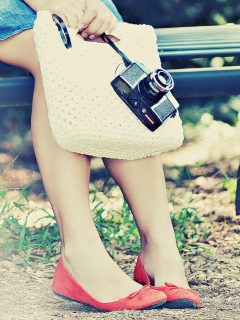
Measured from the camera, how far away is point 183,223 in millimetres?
2809

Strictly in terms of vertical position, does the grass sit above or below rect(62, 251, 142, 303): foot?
below

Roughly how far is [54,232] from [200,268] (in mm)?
568

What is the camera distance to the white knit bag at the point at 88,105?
1.76 meters

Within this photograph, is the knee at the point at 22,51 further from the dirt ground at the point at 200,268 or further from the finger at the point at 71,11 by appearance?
the dirt ground at the point at 200,268

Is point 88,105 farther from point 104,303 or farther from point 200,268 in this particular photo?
point 200,268

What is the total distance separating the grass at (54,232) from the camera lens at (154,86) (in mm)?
877

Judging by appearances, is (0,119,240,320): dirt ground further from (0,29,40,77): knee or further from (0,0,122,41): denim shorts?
(0,0,122,41): denim shorts

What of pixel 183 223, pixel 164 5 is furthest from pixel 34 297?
pixel 164 5

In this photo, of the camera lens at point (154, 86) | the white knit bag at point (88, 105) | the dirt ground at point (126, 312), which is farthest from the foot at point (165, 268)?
the camera lens at point (154, 86)

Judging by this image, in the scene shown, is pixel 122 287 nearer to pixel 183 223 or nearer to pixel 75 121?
pixel 75 121

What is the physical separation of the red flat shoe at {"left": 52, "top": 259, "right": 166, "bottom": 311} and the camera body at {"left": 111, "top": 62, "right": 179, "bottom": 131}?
43cm

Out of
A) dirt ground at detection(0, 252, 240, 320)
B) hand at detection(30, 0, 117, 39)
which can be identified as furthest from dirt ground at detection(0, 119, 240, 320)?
hand at detection(30, 0, 117, 39)

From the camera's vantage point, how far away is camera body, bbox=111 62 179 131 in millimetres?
1821

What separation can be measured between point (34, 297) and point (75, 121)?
0.64 meters
